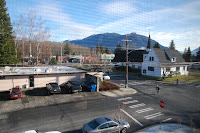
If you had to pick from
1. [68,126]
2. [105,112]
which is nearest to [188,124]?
[105,112]

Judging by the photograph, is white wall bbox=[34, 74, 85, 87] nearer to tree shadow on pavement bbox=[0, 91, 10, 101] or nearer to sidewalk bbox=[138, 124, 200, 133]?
tree shadow on pavement bbox=[0, 91, 10, 101]

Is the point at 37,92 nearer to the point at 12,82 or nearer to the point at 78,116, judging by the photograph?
the point at 12,82

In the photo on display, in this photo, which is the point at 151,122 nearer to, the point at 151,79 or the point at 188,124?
the point at 188,124

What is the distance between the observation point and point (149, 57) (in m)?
9.08

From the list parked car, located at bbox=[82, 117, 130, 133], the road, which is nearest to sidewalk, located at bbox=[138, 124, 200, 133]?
the road

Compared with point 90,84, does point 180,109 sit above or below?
below

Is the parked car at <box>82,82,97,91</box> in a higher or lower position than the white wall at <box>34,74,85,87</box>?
lower

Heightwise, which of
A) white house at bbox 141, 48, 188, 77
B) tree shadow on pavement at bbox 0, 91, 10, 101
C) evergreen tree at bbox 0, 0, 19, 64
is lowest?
tree shadow on pavement at bbox 0, 91, 10, 101

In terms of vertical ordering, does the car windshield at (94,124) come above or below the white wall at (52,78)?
below

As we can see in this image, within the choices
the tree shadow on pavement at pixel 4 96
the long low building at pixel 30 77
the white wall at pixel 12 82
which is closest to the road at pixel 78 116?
the tree shadow on pavement at pixel 4 96

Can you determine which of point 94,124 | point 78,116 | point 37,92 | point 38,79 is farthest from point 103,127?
point 38,79

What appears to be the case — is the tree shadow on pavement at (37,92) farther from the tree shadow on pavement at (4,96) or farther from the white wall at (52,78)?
the tree shadow on pavement at (4,96)

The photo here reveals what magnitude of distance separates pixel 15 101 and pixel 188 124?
21.2 ft

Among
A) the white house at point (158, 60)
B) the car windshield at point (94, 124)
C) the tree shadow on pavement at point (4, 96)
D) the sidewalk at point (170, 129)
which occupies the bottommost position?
the sidewalk at point (170, 129)
